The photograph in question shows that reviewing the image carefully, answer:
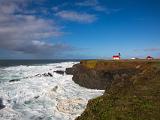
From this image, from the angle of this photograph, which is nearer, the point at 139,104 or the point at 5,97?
the point at 139,104

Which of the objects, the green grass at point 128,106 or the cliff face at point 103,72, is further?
the cliff face at point 103,72

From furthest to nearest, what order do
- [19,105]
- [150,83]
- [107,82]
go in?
[107,82], [19,105], [150,83]

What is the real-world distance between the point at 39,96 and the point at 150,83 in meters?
17.9

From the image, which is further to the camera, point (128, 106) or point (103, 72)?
point (103, 72)

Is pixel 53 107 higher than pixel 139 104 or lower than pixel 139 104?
lower

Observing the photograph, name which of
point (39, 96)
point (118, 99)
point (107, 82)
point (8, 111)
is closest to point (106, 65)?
point (107, 82)

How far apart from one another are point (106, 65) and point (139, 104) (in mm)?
31518

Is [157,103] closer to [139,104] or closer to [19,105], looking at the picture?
[139,104]

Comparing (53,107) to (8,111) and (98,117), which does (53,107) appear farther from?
(98,117)

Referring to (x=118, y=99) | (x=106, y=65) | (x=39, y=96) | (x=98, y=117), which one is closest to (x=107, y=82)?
(x=106, y=65)

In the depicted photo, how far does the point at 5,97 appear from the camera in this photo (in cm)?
3222

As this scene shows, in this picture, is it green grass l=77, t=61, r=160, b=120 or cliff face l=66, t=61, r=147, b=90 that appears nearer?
green grass l=77, t=61, r=160, b=120

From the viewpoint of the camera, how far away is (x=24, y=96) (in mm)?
32406

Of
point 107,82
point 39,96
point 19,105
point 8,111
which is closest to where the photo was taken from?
point 8,111
